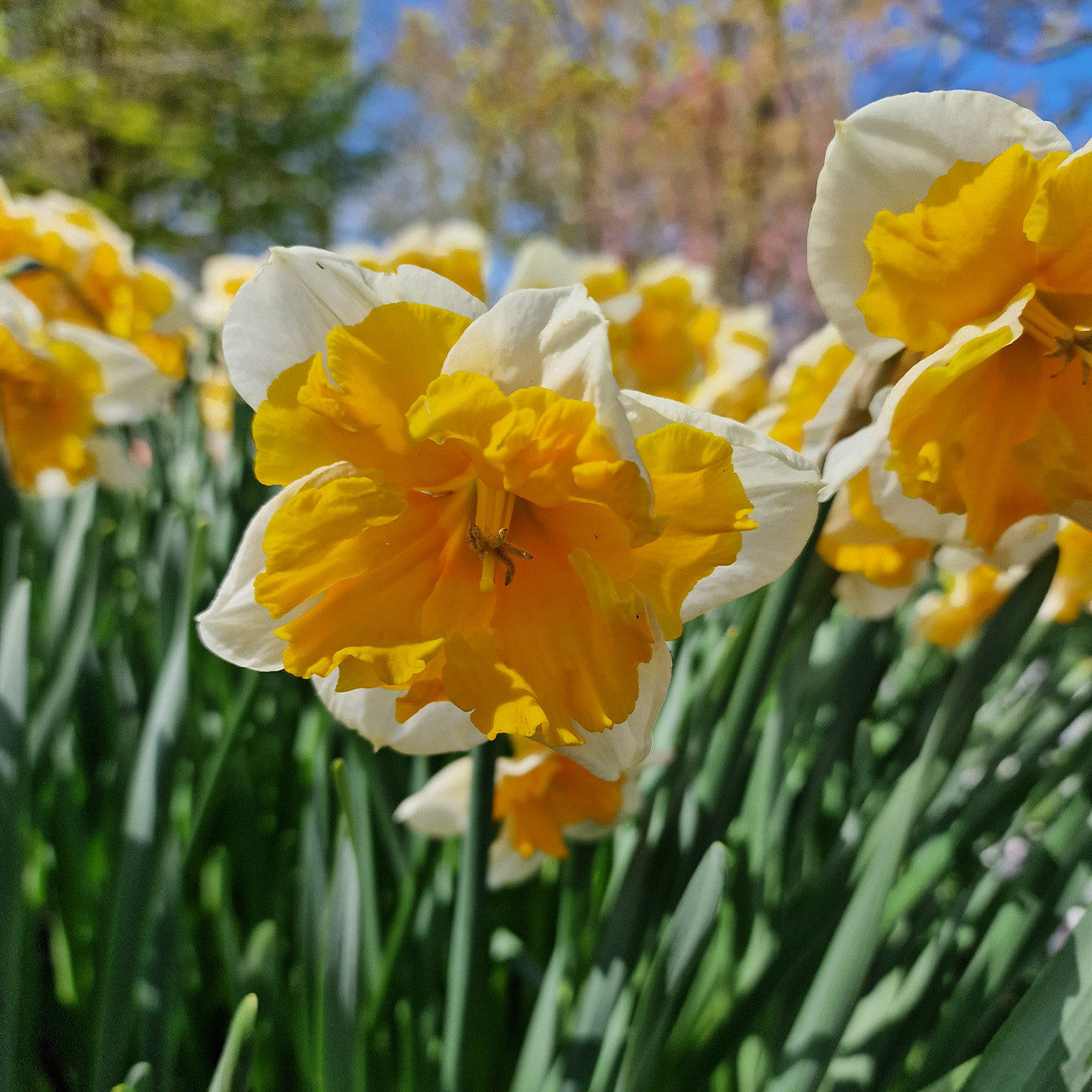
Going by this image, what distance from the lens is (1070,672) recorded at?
4.82ft

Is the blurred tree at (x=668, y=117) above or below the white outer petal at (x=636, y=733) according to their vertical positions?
above

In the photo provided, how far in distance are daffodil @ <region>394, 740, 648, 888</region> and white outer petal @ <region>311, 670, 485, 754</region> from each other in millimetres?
231

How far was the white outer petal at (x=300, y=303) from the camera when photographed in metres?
0.53

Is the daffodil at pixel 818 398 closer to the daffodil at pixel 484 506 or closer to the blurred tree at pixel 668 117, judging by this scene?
the daffodil at pixel 484 506

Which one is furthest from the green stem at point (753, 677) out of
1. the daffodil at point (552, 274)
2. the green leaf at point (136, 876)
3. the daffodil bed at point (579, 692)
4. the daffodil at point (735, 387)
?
the daffodil at point (552, 274)

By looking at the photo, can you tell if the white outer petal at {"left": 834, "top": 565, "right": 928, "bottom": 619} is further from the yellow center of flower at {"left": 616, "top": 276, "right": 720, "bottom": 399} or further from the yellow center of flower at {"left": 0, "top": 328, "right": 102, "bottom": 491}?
the yellow center of flower at {"left": 616, "top": 276, "right": 720, "bottom": 399}

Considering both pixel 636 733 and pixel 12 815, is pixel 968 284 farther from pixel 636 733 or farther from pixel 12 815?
pixel 12 815

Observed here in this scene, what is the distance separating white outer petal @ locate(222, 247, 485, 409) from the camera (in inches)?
20.8

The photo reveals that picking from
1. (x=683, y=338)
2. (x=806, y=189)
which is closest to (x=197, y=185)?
(x=806, y=189)

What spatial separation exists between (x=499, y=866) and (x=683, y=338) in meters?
1.56

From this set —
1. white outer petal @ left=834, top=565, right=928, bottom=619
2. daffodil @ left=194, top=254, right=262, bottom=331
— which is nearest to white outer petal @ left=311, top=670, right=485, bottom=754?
white outer petal @ left=834, top=565, right=928, bottom=619

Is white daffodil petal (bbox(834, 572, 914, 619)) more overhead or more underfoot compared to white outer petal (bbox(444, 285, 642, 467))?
more underfoot

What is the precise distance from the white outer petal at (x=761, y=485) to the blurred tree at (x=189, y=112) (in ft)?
25.6

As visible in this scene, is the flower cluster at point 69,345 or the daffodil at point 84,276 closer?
the flower cluster at point 69,345
